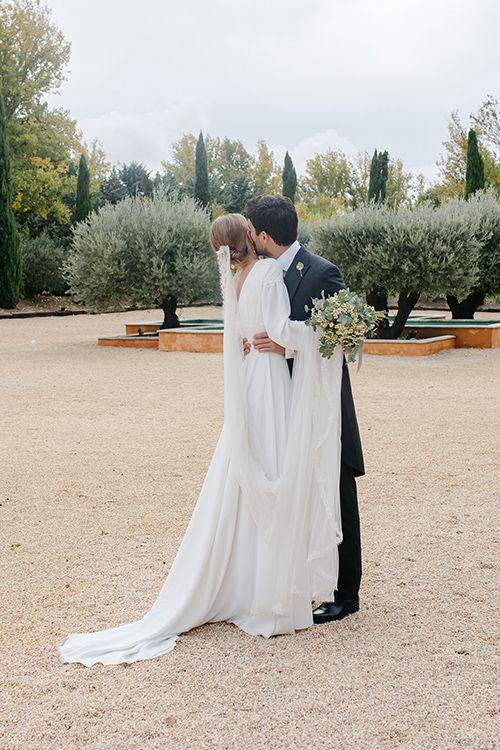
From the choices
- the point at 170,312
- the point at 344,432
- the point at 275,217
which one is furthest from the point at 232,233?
the point at 170,312

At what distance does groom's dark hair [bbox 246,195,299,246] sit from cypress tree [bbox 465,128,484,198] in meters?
25.3

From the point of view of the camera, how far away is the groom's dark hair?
134 inches

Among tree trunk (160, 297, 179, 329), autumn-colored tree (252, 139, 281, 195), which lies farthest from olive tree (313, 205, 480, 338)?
autumn-colored tree (252, 139, 281, 195)

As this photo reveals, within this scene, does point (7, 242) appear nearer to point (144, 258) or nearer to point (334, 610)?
point (144, 258)

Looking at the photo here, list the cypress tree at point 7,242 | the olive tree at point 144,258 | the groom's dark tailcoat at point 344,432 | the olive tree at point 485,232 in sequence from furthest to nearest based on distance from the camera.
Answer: the cypress tree at point 7,242 → the olive tree at point 485,232 → the olive tree at point 144,258 → the groom's dark tailcoat at point 344,432

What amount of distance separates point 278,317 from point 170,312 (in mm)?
14922

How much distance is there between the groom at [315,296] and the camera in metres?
3.43

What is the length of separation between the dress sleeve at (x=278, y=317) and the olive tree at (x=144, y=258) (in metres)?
13.2

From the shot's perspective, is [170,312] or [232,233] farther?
[170,312]

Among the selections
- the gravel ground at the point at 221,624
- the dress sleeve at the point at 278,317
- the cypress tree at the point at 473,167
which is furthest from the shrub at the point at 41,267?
the dress sleeve at the point at 278,317

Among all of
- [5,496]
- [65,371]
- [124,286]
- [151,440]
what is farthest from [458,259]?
[5,496]

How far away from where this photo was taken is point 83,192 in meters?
32.2

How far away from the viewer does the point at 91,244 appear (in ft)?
55.0

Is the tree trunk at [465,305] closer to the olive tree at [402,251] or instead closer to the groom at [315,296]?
the olive tree at [402,251]
